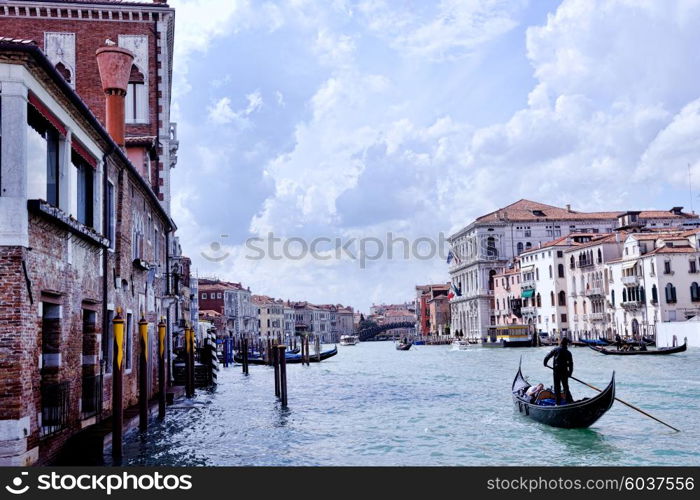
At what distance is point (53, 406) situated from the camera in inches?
317

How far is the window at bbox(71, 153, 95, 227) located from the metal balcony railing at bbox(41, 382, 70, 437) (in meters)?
2.15

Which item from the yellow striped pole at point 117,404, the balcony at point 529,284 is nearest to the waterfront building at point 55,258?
the yellow striped pole at point 117,404

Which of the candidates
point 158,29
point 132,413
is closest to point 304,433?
point 132,413

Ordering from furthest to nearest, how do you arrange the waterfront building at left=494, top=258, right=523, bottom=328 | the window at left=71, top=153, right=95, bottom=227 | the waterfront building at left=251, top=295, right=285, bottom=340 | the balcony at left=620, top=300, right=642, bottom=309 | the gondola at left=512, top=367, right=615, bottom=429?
the waterfront building at left=251, top=295, right=285, bottom=340 < the waterfront building at left=494, top=258, right=523, bottom=328 < the balcony at left=620, top=300, right=642, bottom=309 < the gondola at left=512, top=367, right=615, bottom=429 < the window at left=71, top=153, right=95, bottom=227

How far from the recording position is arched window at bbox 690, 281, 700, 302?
4288 cm

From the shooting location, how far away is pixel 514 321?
6362 cm

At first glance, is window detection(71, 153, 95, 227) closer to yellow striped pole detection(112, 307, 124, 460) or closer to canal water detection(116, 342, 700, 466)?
yellow striped pole detection(112, 307, 124, 460)

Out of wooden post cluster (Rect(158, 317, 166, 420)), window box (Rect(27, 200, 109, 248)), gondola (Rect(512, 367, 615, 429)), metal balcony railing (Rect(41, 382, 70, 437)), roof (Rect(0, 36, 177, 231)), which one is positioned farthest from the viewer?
wooden post cluster (Rect(158, 317, 166, 420))

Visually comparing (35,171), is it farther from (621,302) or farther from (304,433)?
(621,302)

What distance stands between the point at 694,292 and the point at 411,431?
1386 inches

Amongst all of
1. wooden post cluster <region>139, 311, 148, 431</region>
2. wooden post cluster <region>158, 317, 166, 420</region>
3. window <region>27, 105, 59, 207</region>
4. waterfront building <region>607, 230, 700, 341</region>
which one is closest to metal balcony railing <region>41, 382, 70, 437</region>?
window <region>27, 105, 59, 207</region>

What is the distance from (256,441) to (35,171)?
6081 mm

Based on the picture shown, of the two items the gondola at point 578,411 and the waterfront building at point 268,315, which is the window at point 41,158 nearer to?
the gondola at point 578,411
